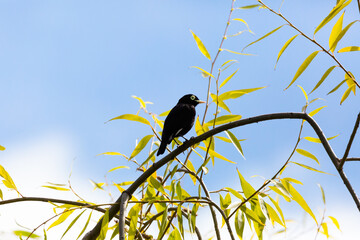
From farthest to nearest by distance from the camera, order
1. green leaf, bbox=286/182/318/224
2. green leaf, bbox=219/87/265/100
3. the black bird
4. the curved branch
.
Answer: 1. the black bird
2. green leaf, bbox=219/87/265/100
3. green leaf, bbox=286/182/318/224
4. the curved branch

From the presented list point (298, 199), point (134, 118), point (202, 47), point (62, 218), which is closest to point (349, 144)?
point (298, 199)

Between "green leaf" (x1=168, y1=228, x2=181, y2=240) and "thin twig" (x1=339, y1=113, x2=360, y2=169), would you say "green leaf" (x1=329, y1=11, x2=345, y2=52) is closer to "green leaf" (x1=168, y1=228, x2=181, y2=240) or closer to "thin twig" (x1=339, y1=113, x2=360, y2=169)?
"thin twig" (x1=339, y1=113, x2=360, y2=169)

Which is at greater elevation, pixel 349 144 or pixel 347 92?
pixel 347 92

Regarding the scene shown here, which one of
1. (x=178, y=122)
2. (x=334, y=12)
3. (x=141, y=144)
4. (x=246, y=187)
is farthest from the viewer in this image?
(x=178, y=122)

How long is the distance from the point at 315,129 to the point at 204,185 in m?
0.60

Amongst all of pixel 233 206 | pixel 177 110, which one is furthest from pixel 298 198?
pixel 177 110

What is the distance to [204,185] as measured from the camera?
2100 millimetres

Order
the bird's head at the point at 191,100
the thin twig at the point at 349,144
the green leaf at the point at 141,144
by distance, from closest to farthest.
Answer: the thin twig at the point at 349,144
the green leaf at the point at 141,144
the bird's head at the point at 191,100

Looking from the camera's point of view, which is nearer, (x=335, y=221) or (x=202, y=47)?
(x=202, y=47)

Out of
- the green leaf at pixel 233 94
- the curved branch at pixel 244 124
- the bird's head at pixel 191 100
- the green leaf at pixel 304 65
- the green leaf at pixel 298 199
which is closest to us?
the curved branch at pixel 244 124

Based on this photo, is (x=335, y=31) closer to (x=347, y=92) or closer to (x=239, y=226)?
(x=347, y=92)

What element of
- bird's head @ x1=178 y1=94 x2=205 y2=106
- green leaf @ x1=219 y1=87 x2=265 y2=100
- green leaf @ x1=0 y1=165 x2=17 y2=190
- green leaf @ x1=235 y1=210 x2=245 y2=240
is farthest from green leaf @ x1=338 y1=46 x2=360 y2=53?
bird's head @ x1=178 y1=94 x2=205 y2=106

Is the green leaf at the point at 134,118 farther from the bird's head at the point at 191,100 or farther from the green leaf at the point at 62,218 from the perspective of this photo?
the bird's head at the point at 191,100

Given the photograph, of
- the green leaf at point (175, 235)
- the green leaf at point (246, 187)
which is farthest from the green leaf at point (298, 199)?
the green leaf at point (175, 235)
